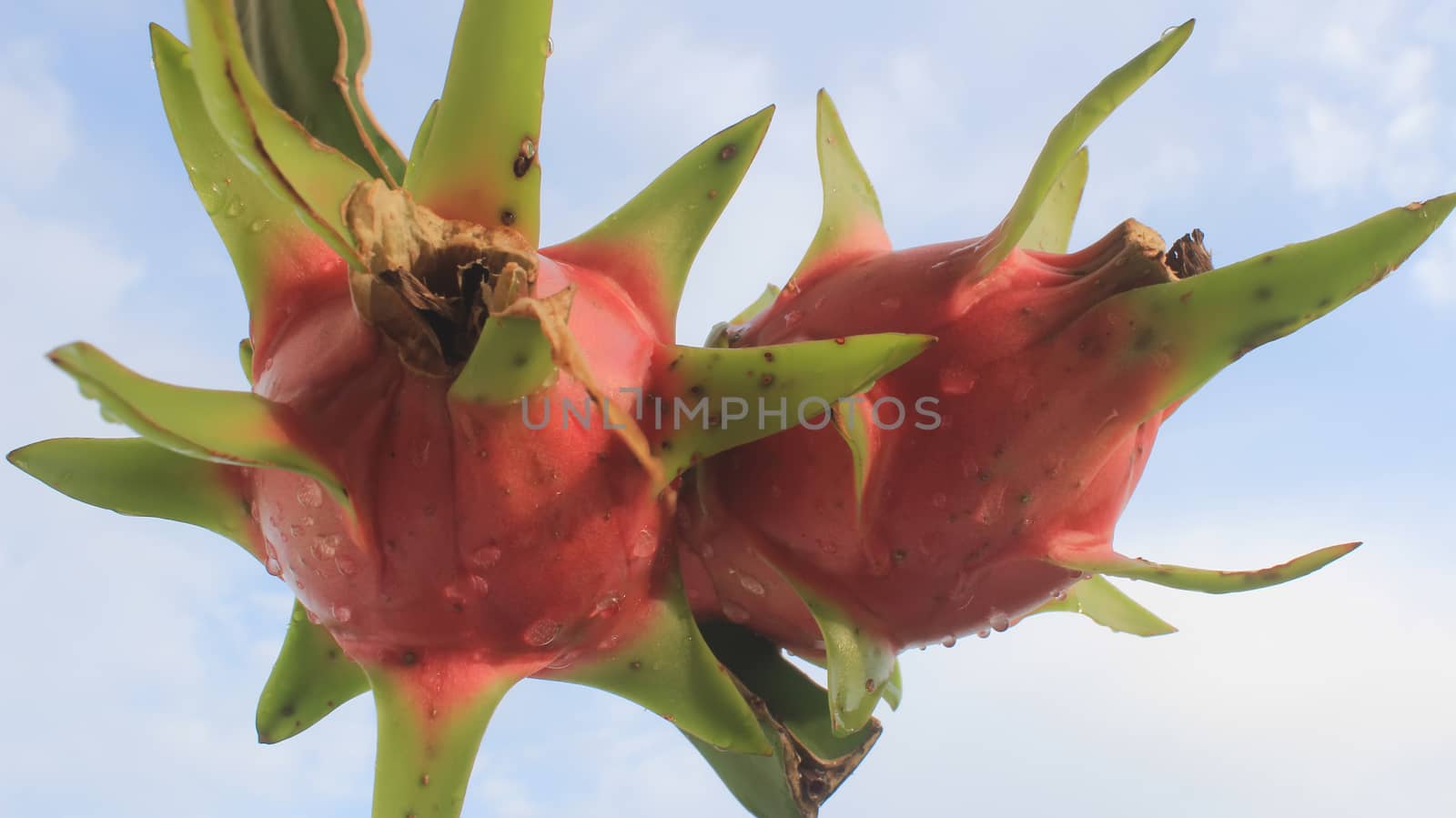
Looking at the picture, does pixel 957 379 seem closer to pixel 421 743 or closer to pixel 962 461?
pixel 962 461

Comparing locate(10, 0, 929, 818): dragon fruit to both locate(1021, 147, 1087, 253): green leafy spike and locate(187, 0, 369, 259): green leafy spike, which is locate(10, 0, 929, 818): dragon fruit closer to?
locate(187, 0, 369, 259): green leafy spike

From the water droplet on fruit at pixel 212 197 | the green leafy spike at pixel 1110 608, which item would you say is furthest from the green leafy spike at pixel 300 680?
the green leafy spike at pixel 1110 608

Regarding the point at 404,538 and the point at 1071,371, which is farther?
the point at 1071,371

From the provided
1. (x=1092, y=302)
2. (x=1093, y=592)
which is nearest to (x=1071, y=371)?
(x=1092, y=302)

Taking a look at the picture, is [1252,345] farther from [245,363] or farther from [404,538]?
Result: [245,363]

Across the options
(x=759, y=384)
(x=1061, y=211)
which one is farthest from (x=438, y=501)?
(x=1061, y=211)

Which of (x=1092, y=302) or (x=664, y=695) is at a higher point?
(x=1092, y=302)
